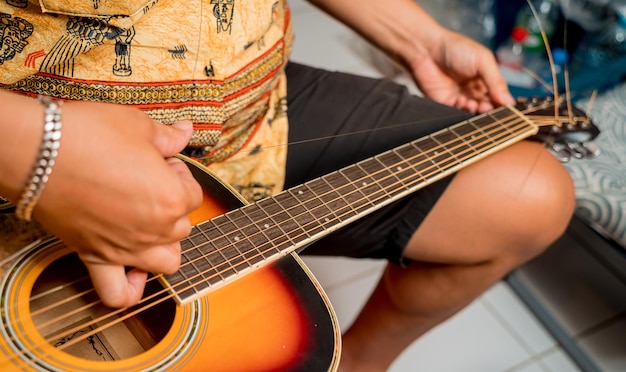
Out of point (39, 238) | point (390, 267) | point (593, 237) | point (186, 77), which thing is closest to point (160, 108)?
point (186, 77)

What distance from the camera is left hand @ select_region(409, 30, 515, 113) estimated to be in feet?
3.25

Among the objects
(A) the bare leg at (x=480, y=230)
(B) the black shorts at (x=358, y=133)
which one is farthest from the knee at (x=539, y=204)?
(B) the black shorts at (x=358, y=133)

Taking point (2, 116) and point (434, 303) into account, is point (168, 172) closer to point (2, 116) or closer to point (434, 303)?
point (2, 116)

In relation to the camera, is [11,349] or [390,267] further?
[390,267]

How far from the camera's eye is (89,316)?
1.95 ft

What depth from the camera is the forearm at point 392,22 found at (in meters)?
1.01

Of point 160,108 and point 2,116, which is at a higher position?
point 2,116

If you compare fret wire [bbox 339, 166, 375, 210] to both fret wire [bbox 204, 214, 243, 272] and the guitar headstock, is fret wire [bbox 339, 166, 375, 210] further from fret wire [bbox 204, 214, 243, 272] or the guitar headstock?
the guitar headstock

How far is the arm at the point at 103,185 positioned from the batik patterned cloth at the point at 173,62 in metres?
0.16

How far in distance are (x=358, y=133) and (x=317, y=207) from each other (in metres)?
0.22

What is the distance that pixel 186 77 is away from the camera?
2.30 feet

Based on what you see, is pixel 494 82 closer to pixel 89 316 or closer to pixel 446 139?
pixel 446 139

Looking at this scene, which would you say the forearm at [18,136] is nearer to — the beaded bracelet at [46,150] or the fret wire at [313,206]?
the beaded bracelet at [46,150]

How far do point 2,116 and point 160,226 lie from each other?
151 mm
